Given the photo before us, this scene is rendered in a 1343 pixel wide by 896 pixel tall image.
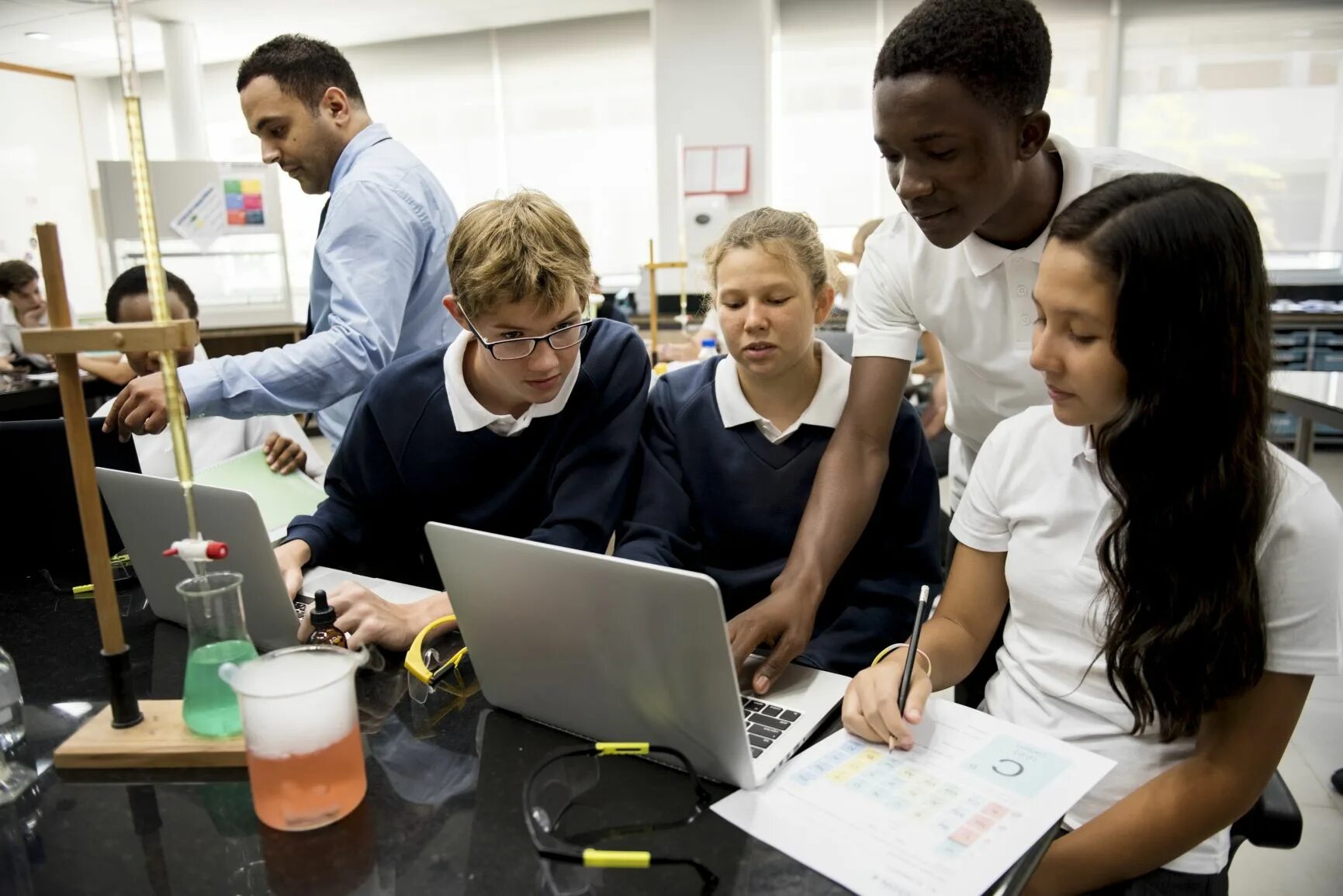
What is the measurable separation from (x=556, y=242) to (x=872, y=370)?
0.51 meters

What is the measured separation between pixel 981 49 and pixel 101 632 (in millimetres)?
1105

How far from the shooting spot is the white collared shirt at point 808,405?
139 centimetres

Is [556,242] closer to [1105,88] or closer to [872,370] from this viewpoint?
[872,370]

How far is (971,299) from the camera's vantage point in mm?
1341

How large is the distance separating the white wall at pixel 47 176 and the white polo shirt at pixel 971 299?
702 cm

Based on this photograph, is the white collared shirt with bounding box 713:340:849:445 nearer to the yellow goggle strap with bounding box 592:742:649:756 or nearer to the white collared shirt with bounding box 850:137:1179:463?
the white collared shirt with bounding box 850:137:1179:463

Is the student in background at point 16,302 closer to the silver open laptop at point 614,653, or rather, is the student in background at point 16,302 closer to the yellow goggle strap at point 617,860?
the silver open laptop at point 614,653

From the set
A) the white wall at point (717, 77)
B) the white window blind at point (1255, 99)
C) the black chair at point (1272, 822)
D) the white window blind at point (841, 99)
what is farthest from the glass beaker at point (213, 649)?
the white window blind at point (1255, 99)

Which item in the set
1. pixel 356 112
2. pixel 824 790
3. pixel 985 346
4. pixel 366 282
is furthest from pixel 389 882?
pixel 356 112

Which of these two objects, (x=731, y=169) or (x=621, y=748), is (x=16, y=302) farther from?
(x=621, y=748)

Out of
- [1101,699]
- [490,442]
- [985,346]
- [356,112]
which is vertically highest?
[356,112]

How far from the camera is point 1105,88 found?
5.18 metres

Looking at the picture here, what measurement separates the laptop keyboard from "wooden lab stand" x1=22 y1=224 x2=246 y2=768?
0.46m

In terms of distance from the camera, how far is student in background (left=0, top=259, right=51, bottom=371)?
16.1 feet
